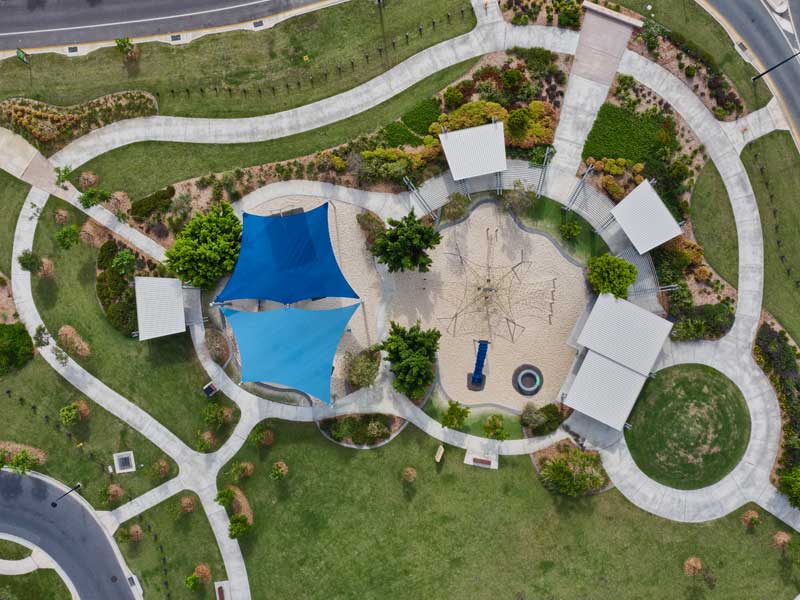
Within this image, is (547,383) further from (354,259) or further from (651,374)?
(354,259)

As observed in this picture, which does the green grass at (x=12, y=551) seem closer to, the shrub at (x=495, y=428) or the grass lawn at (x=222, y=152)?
the grass lawn at (x=222, y=152)

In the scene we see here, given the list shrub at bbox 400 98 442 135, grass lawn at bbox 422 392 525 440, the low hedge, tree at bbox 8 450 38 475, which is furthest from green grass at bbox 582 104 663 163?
tree at bbox 8 450 38 475

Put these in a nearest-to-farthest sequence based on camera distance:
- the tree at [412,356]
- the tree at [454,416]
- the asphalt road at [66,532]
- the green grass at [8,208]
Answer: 1. the tree at [412,356]
2. the tree at [454,416]
3. the asphalt road at [66,532]
4. the green grass at [8,208]

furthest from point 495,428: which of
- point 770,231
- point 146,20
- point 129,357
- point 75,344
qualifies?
point 146,20

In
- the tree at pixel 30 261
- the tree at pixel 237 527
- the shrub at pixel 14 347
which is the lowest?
the tree at pixel 237 527

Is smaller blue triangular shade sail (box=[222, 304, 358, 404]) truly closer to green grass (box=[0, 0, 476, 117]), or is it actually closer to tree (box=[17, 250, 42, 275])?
green grass (box=[0, 0, 476, 117])

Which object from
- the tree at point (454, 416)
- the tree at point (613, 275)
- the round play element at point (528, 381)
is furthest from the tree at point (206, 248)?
the tree at point (613, 275)

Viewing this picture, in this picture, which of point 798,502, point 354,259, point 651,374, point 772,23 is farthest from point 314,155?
point 798,502

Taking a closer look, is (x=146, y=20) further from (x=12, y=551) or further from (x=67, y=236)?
(x=12, y=551)
